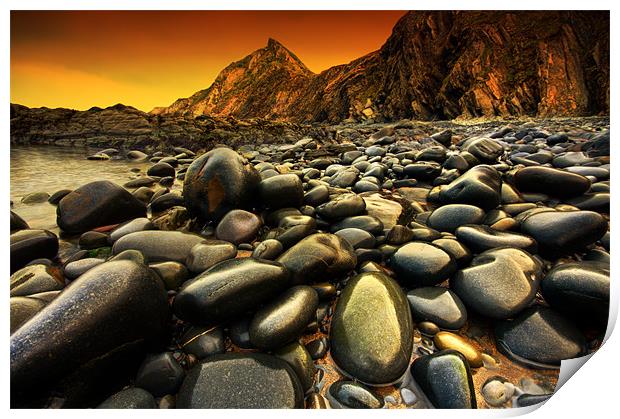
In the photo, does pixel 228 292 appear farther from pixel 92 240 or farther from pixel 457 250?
pixel 92 240

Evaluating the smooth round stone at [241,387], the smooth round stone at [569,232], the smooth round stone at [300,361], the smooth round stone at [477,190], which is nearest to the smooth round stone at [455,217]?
the smooth round stone at [477,190]

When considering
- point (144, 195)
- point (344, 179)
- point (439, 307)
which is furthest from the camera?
point (344, 179)

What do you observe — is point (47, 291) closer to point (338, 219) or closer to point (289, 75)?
point (338, 219)

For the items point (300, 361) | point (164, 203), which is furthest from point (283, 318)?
point (164, 203)

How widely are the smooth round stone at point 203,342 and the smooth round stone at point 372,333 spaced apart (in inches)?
18.2

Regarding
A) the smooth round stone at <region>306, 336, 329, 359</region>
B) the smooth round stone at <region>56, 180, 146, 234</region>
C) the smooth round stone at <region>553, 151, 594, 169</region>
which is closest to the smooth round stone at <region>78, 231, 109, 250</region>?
the smooth round stone at <region>56, 180, 146, 234</region>

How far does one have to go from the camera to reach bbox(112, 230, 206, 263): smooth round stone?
1720 mm

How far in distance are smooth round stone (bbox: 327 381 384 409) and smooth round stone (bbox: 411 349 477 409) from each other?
0.59ft

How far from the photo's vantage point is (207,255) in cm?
164

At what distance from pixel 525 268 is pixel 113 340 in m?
1.83

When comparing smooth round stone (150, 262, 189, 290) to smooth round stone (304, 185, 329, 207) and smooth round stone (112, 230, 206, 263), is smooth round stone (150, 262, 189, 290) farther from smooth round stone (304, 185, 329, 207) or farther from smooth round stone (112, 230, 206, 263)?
smooth round stone (304, 185, 329, 207)

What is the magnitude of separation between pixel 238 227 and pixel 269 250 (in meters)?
0.50

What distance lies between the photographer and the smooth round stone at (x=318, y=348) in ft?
3.79
